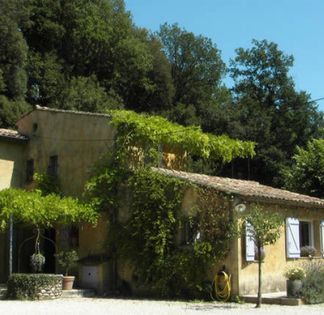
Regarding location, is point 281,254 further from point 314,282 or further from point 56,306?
point 56,306

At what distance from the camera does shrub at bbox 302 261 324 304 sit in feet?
55.3

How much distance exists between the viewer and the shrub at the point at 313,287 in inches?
663

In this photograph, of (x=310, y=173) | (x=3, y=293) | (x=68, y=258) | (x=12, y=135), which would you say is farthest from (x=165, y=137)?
(x=310, y=173)

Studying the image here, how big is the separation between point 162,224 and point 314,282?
5.04 m

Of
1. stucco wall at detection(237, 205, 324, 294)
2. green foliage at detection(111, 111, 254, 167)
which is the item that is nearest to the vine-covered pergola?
green foliage at detection(111, 111, 254, 167)

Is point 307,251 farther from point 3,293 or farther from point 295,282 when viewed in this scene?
point 3,293

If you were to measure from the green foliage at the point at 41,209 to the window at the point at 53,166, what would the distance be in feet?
10.6

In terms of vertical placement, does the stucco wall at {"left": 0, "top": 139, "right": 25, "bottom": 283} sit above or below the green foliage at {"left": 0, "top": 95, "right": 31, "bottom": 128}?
below

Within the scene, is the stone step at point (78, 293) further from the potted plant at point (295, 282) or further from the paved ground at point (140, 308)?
the potted plant at point (295, 282)

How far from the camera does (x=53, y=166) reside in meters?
24.2

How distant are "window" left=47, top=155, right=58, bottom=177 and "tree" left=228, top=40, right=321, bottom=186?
23.6 m

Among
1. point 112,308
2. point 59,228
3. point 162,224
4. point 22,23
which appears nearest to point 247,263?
point 162,224

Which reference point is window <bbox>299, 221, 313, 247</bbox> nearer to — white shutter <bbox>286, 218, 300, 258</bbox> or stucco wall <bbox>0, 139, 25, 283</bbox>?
white shutter <bbox>286, 218, 300, 258</bbox>

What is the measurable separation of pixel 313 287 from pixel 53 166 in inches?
461
